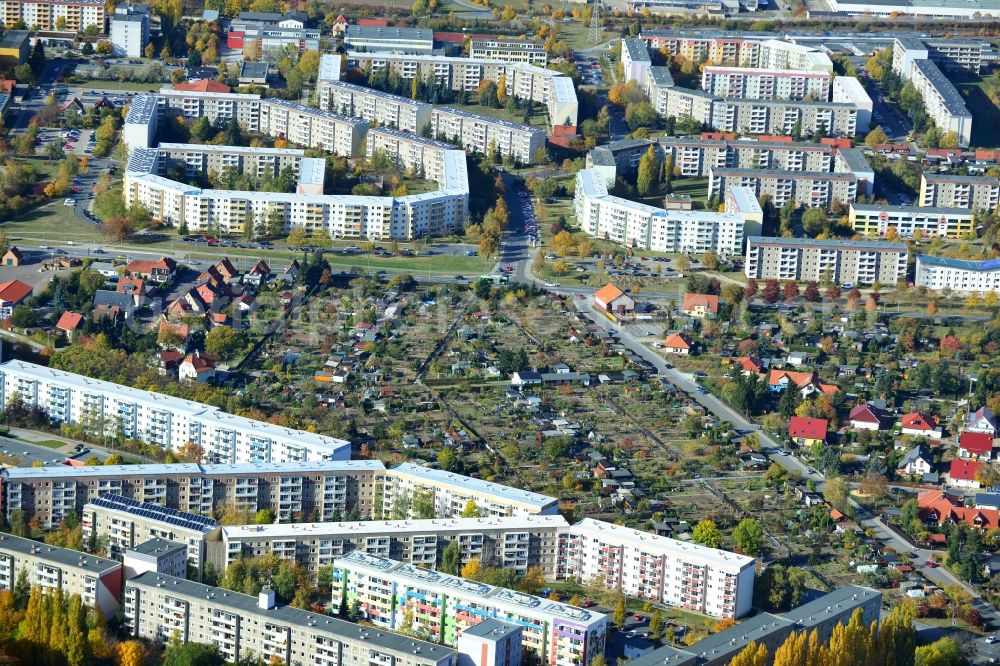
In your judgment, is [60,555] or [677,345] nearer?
[60,555]

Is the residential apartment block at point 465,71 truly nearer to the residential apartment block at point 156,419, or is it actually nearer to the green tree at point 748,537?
the residential apartment block at point 156,419

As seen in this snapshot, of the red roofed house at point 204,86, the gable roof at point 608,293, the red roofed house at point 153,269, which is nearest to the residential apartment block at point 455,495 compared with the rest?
the gable roof at point 608,293

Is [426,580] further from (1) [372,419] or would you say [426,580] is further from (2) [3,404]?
(2) [3,404]

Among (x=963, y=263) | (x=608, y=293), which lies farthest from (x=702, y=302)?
(x=963, y=263)

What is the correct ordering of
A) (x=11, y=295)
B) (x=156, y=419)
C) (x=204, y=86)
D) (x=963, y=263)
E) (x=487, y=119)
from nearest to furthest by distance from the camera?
(x=156, y=419) → (x=11, y=295) → (x=963, y=263) → (x=487, y=119) → (x=204, y=86)

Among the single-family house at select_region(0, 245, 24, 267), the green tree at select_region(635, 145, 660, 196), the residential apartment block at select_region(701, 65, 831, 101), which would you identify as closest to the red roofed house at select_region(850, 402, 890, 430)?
the green tree at select_region(635, 145, 660, 196)

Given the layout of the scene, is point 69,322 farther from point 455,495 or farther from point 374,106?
point 374,106

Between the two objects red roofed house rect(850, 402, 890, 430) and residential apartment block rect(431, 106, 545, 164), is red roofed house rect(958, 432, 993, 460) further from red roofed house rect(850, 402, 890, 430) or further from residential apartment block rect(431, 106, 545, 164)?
residential apartment block rect(431, 106, 545, 164)
